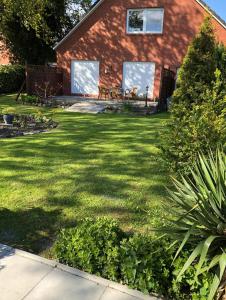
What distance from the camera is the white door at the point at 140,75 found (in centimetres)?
2148

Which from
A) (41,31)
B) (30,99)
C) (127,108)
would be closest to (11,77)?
(41,31)

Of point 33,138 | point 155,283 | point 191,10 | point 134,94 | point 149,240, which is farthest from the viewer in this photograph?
point 134,94

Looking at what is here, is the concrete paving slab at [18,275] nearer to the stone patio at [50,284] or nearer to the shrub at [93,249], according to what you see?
the stone patio at [50,284]

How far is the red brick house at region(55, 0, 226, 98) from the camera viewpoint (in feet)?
66.3

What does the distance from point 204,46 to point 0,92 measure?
2019 centimetres

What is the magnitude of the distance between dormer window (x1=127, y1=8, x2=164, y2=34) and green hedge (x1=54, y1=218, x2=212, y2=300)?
18789 mm

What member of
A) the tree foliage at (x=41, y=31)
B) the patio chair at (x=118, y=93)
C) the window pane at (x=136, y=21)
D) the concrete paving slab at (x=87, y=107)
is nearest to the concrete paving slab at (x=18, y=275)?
the concrete paving slab at (x=87, y=107)

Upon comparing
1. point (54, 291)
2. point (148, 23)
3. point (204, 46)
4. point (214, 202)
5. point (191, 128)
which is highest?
point (148, 23)

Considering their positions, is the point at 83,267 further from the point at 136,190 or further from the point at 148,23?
the point at 148,23

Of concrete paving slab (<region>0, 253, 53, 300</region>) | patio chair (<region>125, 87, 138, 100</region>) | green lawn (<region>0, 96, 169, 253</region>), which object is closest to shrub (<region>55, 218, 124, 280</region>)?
concrete paving slab (<region>0, 253, 53, 300</region>)

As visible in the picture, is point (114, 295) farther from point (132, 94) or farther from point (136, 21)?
point (136, 21)

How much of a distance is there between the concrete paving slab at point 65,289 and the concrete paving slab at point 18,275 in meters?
0.09

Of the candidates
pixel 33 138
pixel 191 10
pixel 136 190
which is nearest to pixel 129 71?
pixel 191 10

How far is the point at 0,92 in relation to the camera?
80.5 ft
